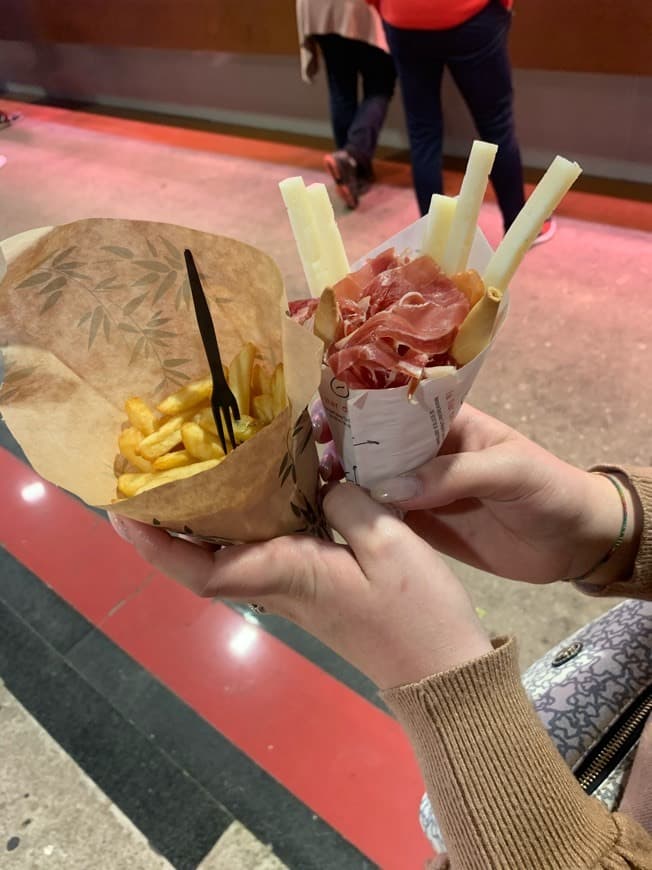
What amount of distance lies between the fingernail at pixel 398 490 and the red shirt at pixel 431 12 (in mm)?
2122

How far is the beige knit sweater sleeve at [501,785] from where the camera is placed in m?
0.66

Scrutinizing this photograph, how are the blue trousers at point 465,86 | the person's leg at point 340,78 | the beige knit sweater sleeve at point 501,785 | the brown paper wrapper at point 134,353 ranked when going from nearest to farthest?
the beige knit sweater sleeve at point 501,785, the brown paper wrapper at point 134,353, the blue trousers at point 465,86, the person's leg at point 340,78

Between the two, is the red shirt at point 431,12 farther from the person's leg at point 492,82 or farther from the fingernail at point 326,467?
the fingernail at point 326,467

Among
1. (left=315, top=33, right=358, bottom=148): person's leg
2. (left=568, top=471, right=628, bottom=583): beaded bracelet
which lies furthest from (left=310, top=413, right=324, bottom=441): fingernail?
(left=315, top=33, right=358, bottom=148): person's leg

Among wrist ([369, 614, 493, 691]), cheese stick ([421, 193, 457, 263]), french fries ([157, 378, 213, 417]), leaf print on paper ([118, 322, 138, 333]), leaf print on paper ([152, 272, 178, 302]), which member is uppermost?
cheese stick ([421, 193, 457, 263])

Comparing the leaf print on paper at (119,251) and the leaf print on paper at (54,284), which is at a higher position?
the leaf print on paper at (119,251)

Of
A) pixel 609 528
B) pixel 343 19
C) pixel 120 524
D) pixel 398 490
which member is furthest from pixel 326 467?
pixel 343 19

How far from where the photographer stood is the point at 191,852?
1366 mm

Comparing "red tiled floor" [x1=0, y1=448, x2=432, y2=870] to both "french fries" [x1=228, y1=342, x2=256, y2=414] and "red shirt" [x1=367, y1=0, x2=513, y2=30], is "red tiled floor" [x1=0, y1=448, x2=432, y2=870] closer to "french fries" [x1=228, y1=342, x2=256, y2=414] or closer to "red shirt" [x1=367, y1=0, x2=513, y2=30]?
"french fries" [x1=228, y1=342, x2=256, y2=414]

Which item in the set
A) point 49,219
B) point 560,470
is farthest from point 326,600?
point 49,219

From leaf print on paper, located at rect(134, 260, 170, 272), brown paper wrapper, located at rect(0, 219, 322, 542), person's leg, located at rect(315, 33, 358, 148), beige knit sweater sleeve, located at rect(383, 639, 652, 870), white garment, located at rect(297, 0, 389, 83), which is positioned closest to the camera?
beige knit sweater sleeve, located at rect(383, 639, 652, 870)

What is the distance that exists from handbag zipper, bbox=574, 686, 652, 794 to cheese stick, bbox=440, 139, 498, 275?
59 centimetres

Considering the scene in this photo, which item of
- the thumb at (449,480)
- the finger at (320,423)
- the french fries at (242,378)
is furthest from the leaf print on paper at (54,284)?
the thumb at (449,480)

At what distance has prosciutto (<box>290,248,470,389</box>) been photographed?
699mm
